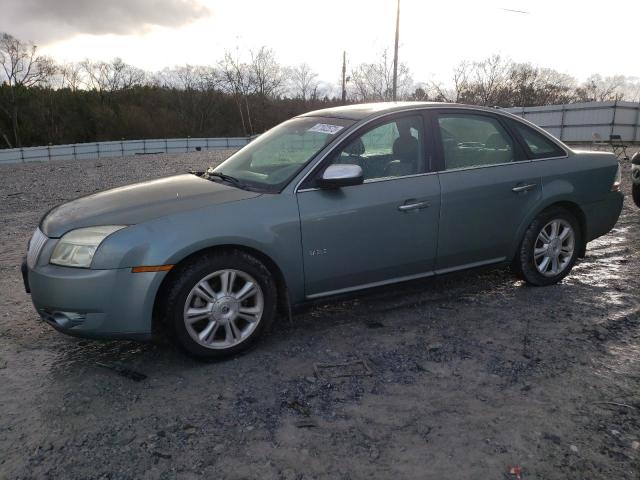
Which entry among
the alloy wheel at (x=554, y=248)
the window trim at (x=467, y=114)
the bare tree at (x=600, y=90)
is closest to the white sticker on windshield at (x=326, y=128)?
the window trim at (x=467, y=114)

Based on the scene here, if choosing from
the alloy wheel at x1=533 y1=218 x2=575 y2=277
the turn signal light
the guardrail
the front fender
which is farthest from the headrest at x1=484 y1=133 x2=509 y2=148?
the guardrail

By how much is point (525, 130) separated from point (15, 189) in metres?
11.1

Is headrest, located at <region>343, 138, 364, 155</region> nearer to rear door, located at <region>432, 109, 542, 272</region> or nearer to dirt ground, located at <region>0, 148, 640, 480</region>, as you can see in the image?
rear door, located at <region>432, 109, 542, 272</region>

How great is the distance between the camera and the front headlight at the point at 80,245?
10.6 ft

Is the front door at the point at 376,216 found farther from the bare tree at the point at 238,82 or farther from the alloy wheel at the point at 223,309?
the bare tree at the point at 238,82

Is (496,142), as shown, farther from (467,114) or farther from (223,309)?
(223,309)

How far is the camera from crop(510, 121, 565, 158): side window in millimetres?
4668

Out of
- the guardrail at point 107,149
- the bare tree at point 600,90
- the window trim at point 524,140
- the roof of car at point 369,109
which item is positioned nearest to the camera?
the roof of car at point 369,109

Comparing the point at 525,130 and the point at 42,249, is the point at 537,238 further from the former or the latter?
the point at 42,249

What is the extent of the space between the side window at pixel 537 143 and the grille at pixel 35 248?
3.75 m

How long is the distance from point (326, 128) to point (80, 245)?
1.93 metres

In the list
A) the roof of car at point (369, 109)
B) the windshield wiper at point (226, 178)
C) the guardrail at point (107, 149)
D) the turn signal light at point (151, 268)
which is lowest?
the guardrail at point (107, 149)

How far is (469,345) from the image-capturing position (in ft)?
12.2

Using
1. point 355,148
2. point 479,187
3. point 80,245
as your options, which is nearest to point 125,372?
point 80,245
